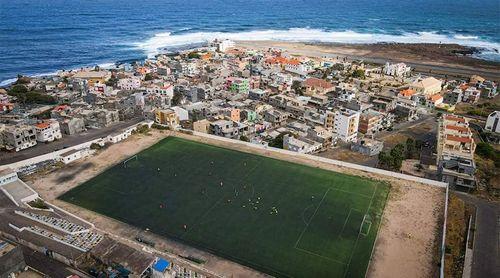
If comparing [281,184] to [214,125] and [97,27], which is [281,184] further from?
[97,27]

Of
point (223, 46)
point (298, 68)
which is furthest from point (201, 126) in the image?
point (223, 46)

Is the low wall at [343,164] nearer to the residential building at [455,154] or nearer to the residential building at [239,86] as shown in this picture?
the residential building at [455,154]

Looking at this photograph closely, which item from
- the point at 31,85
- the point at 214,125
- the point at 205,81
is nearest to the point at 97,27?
the point at 31,85

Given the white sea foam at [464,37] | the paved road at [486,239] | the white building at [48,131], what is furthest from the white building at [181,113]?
the white sea foam at [464,37]

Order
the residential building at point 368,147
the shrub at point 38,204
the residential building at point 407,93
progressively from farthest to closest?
the residential building at point 407,93
the residential building at point 368,147
the shrub at point 38,204

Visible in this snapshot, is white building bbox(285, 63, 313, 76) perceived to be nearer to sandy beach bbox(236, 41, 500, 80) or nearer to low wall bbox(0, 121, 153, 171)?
sandy beach bbox(236, 41, 500, 80)

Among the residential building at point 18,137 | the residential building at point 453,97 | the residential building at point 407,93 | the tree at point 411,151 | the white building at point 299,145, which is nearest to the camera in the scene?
the residential building at point 18,137
